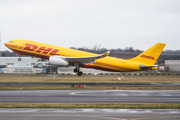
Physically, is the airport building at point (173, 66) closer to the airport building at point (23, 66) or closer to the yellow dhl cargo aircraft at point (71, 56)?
the yellow dhl cargo aircraft at point (71, 56)

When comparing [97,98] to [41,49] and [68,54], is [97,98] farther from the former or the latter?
[41,49]

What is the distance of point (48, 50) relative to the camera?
130 ft

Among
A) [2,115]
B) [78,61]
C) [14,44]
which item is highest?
[14,44]

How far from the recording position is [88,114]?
21.0 metres

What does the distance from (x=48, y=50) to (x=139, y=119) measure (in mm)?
24791

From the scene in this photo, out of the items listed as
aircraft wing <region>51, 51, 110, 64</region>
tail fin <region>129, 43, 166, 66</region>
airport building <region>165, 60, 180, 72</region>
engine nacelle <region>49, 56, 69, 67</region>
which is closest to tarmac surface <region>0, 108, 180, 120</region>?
engine nacelle <region>49, 56, 69, 67</region>

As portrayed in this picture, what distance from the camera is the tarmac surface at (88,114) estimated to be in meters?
19.4

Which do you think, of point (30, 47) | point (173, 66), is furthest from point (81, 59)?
point (173, 66)

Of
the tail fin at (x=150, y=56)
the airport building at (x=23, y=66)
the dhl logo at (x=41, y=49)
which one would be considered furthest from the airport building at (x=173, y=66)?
the dhl logo at (x=41, y=49)

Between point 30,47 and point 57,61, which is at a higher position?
point 30,47

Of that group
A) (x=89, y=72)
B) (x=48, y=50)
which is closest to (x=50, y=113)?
(x=48, y=50)

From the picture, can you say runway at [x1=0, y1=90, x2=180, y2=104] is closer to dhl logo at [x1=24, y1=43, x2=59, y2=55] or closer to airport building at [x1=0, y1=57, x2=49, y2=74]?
dhl logo at [x1=24, y1=43, x2=59, y2=55]

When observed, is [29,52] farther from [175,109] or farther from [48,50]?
[175,109]

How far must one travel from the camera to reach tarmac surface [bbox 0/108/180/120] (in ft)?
63.6
